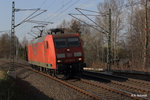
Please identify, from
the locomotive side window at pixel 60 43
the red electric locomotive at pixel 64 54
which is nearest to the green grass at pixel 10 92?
the red electric locomotive at pixel 64 54

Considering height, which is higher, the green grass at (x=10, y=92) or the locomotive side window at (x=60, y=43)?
the locomotive side window at (x=60, y=43)

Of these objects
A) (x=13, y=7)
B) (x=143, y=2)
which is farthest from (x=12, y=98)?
(x=143, y=2)

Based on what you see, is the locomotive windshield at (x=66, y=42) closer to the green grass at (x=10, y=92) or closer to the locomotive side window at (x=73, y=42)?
the locomotive side window at (x=73, y=42)

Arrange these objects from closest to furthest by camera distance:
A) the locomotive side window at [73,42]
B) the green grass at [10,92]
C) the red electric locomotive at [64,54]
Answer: the green grass at [10,92], the red electric locomotive at [64,54], the locomotive side window at [73,42]

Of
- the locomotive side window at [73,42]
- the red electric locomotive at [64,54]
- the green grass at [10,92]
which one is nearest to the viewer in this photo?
the green grass at [10,92]

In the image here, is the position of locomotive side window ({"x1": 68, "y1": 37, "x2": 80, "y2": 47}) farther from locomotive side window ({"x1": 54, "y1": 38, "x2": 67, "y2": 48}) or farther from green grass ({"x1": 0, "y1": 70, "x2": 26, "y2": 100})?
green grass ({"x1": 0, "y1": 70, "x2": 26, "y2": 100})

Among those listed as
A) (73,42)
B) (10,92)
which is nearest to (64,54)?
(73,42)

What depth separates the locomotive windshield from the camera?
13328 millimetres

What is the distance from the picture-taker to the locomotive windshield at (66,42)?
13.3 m

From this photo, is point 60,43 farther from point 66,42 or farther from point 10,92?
point 10,92

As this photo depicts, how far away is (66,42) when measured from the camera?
44.8 ft

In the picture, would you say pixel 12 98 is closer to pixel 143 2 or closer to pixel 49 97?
pixel 49 97

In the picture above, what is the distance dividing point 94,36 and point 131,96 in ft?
108

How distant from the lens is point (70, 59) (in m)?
13.1
